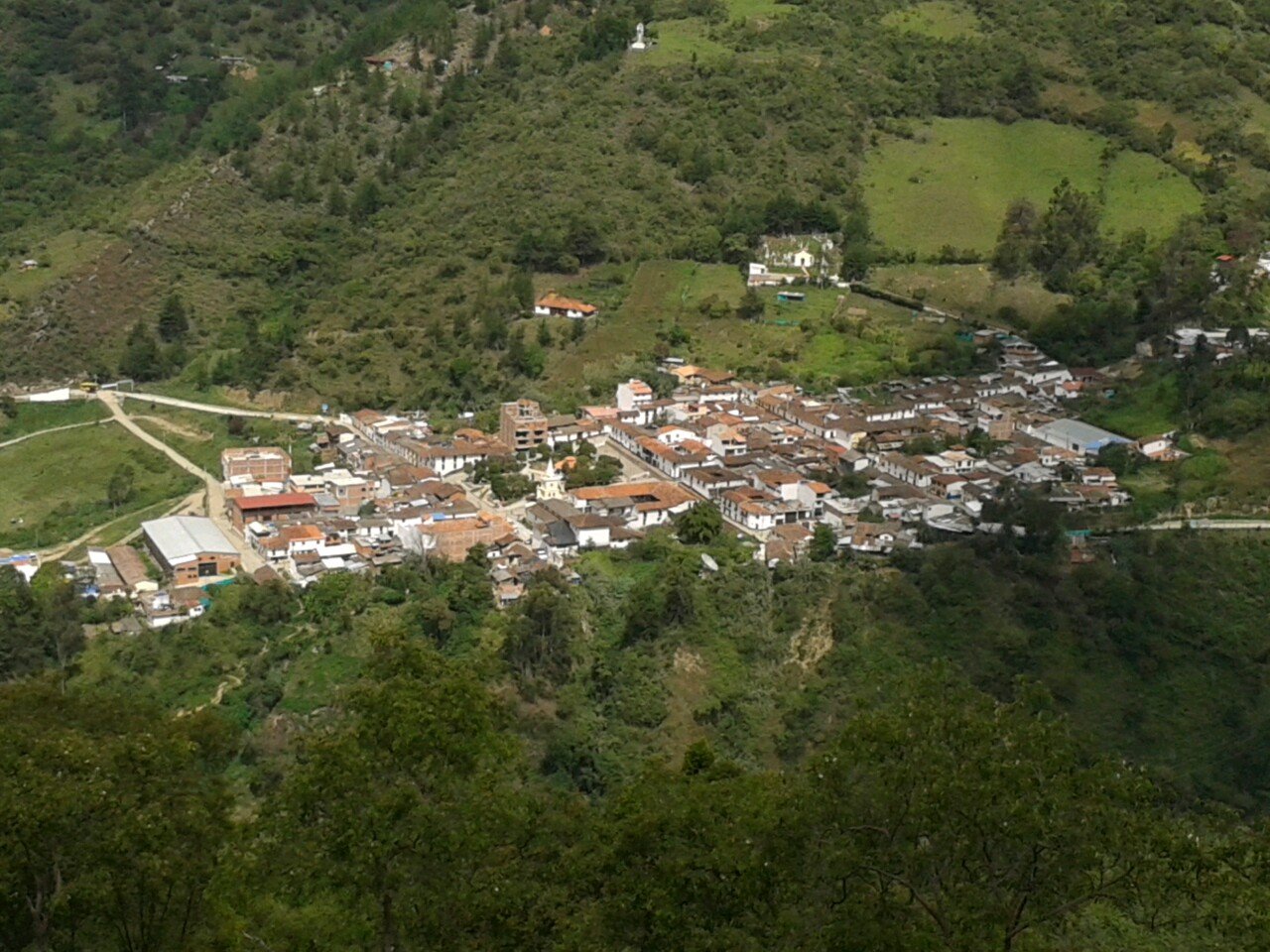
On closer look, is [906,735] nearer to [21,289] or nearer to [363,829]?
[363,829]

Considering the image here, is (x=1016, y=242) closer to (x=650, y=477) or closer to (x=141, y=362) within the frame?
(x=650, y=477)

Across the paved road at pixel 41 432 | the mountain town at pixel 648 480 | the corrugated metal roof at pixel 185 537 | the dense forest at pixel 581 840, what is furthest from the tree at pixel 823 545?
the paved road at pixel 41 432

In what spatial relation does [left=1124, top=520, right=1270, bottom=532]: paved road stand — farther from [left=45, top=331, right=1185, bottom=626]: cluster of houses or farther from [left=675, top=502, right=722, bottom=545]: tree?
[left=675, top=502, right=722, bottom=545]: tree

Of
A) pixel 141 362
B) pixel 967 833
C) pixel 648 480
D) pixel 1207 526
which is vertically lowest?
pixel 141 362

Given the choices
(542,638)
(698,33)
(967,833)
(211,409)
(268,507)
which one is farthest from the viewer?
(698,33)

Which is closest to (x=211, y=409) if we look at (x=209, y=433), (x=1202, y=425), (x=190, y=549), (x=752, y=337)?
(x=209, y=433)

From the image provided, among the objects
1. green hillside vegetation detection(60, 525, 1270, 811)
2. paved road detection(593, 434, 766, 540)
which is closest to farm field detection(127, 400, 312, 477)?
paved road detection(593, 434, 766, 540)

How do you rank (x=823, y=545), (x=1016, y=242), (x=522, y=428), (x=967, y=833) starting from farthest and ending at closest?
1. (x=1016, y=242)
2. (x=522, y=428)
3. (x=823, y=545)
4. (x=967, y=833)

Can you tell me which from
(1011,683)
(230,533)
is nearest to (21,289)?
(230,533)
